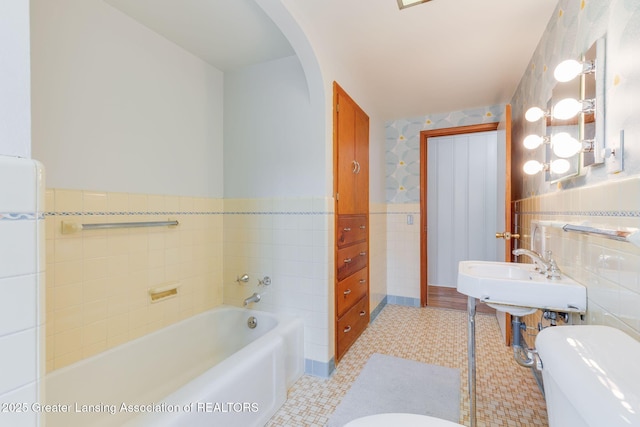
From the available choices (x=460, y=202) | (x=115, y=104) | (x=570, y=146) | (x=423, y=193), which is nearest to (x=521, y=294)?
(x=570, y=146)

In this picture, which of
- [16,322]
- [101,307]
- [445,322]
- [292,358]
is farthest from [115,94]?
[445,322]

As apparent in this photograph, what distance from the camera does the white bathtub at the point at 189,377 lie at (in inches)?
47.0

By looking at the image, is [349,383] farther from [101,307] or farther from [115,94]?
[115,94]

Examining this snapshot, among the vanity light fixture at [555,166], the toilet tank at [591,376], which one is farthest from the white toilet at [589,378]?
the vanity light fixture at [555,166]

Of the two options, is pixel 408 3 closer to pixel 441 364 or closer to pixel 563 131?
pixel 563 131

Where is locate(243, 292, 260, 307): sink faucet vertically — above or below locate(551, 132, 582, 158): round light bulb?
below

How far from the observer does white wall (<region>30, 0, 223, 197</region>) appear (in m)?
1.35

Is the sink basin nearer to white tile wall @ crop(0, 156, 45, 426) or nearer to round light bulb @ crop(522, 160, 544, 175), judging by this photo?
round light bulb @ crop(522, 160, 544, 175)

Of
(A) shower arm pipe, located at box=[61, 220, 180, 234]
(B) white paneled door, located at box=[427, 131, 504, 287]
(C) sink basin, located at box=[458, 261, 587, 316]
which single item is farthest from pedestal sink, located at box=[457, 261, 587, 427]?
(B) white paneled door, located at box=[427, 131, 504, 287]

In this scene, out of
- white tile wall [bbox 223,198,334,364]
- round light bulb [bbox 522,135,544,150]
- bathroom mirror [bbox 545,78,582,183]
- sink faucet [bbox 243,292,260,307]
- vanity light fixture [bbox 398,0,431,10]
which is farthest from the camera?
sink faucet [bbox 243,292,260,307]

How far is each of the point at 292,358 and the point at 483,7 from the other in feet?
7.61

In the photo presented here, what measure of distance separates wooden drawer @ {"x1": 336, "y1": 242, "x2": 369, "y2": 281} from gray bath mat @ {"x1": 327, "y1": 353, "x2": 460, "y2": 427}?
0.67m

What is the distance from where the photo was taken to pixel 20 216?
61 cm

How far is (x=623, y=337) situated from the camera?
74cm
